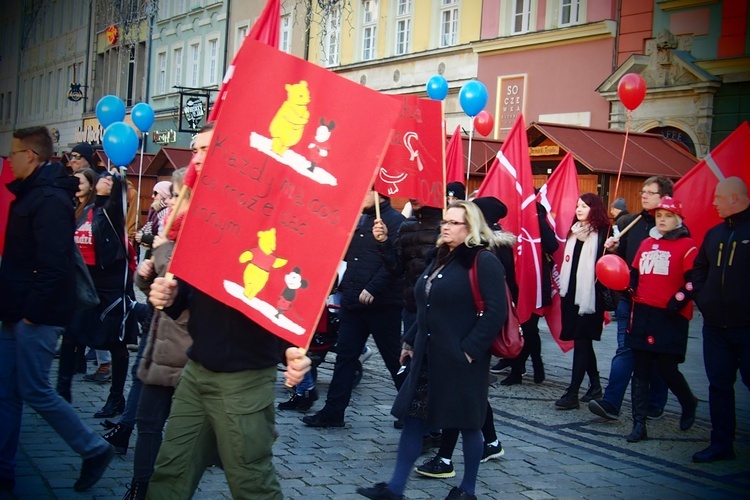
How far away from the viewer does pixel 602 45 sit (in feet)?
69.5

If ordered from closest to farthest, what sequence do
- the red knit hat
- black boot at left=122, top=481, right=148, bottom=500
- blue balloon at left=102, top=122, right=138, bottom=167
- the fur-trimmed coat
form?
black boot at left=122, top=481, right=148, bottom=500 → the fur-trimmed coat → the red knit hat → blue balloon at left=102, top=122, right=138, bottom=167

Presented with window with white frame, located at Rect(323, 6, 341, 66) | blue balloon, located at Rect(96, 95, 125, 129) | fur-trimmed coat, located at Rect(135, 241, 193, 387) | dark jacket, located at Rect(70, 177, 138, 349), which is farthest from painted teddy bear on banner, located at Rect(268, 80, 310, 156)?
window with white frame, located at Rect(323, 6, 341, 66)

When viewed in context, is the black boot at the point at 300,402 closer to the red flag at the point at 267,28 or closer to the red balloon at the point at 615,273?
the red balloon at the point at 615,273

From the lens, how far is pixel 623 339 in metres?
7.84

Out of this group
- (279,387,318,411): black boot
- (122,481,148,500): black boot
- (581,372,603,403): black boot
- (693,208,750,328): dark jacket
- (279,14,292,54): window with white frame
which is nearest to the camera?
(122,481,148,500): black boot

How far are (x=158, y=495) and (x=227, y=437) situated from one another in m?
0.39

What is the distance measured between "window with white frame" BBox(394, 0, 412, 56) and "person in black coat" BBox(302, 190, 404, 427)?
67.0 feet

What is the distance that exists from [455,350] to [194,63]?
34.0m

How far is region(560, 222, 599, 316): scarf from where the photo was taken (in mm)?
8297

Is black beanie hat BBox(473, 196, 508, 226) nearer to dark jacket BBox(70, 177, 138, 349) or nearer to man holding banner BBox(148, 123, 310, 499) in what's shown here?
man holding banner BBox(148, 123, 310, 499)

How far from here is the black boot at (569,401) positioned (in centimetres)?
817

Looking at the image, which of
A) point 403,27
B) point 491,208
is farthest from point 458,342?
point 403,27

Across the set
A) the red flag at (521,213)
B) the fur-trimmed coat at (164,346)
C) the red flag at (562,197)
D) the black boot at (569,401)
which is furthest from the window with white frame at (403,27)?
the fur-trimmed coat at (164,346)

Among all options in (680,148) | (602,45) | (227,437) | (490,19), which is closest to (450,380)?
(227,437)
